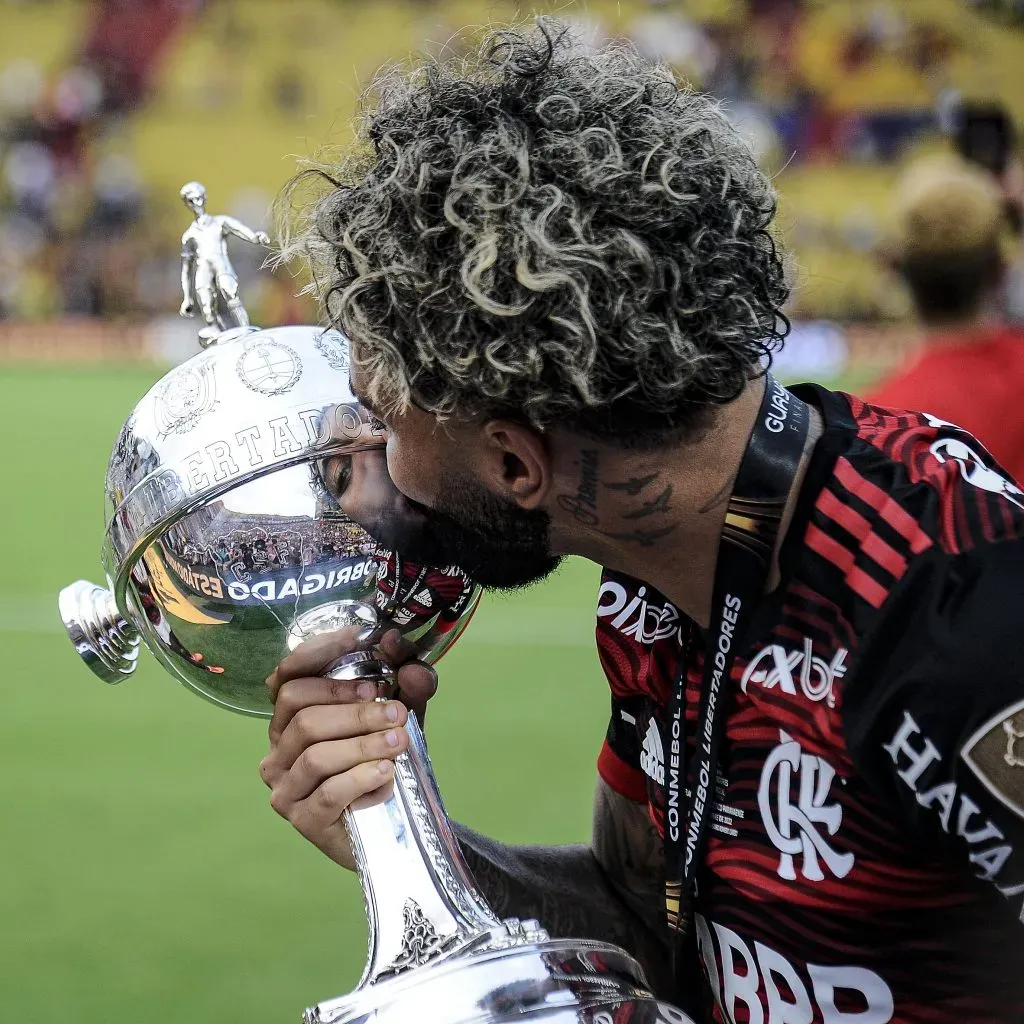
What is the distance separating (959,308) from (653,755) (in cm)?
244

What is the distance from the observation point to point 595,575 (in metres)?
8.04

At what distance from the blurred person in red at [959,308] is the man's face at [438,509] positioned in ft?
7.30

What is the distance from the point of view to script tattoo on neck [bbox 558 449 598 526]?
5.12 feet

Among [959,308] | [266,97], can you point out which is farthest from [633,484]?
[266,97]

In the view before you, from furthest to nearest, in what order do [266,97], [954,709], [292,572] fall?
[266,97] < [292,572] < [954,709]

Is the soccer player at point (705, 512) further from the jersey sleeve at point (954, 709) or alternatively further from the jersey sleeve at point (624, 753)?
the jersey sleeve at point (624, 753)

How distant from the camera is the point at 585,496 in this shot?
1.59 m

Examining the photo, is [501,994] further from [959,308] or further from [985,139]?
[985,139]

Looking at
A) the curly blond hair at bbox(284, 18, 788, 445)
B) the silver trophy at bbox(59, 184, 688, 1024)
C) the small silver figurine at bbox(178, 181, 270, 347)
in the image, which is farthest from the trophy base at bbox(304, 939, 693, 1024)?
the small silver figurine at bbox(178, 181, 270, 347)

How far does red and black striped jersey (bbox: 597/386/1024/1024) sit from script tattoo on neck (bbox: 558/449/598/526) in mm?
212

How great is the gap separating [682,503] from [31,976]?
269 centimetres

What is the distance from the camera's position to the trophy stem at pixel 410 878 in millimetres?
1570

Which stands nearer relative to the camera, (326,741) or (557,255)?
(557,255)

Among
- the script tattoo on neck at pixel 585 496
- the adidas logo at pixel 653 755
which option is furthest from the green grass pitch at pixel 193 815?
the script tattoo on neck at pixel 585 496
